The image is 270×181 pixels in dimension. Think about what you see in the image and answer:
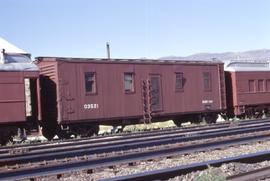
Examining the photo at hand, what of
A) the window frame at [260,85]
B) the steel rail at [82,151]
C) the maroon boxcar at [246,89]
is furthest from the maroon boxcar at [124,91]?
the steel rail at [82,151]

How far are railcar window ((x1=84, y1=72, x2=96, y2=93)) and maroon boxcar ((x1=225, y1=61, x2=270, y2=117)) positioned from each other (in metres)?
9.62

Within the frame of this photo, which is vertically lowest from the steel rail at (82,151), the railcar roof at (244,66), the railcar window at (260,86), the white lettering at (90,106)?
the steel rail at (82,151)

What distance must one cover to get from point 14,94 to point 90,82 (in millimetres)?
3487

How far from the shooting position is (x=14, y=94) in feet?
58.6

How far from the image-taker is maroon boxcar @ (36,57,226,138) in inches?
763

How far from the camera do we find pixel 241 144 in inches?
528

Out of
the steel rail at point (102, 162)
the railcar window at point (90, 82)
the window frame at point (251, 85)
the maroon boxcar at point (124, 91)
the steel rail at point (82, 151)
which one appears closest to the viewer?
the steel rail at point (102, 162)

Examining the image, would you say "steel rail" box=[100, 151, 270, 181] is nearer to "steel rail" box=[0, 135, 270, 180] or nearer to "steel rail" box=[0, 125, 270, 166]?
"steel rail" box=[0, 135, 270, 180]

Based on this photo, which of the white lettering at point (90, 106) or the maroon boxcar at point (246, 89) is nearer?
the white lettering at point (90, 106)

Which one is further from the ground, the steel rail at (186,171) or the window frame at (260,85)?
the window frame at (260,85)

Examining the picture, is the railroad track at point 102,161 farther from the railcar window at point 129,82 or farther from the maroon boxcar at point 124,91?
the railcar window at point 129,82

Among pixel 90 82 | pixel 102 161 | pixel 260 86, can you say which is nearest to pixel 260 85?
pixel 260 86

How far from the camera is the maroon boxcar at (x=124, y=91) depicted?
63.6 ft

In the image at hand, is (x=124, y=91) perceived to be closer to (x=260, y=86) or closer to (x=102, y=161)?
(x=260, y=86)
